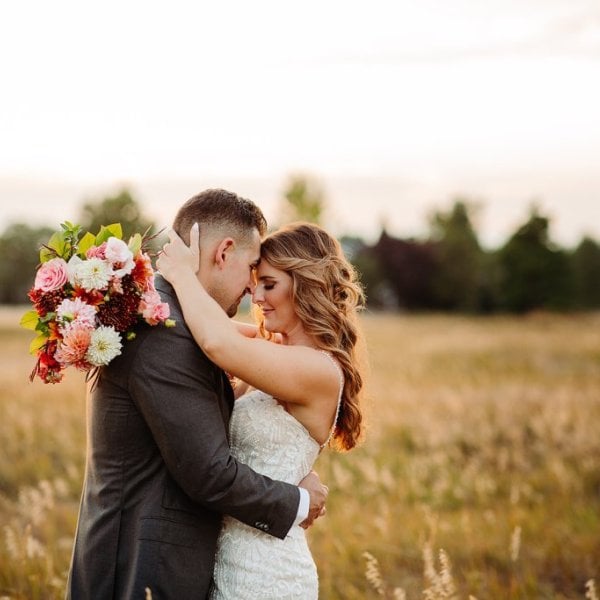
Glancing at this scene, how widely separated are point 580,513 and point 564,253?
170ft

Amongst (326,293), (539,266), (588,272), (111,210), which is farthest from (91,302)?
(588,272)

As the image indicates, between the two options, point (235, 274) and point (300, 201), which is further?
point (300, 201)

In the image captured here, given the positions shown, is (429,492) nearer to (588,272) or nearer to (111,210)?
(111,210)

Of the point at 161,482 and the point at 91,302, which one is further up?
the point at 91,302

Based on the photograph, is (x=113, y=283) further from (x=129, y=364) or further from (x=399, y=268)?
(x=399, y=268)

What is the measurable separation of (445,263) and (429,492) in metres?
58.6

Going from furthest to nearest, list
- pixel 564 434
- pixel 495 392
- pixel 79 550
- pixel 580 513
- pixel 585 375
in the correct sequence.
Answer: pixel 585 375 < pixel 495 392 < pixel 564 434 < pixel 580 513 < pixel 79 550

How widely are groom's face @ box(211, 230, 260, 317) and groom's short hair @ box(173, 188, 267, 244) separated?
0.06 metres

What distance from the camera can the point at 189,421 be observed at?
294 cm

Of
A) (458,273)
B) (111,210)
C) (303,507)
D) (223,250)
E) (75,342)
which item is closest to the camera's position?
(75,342)

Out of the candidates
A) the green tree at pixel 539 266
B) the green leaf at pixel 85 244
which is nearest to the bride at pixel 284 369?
the green leaf at pixel 85 244

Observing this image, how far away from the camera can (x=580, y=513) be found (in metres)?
6.95

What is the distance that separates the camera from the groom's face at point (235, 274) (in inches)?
137

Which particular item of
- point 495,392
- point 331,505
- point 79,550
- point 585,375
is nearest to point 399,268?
point 585,375
